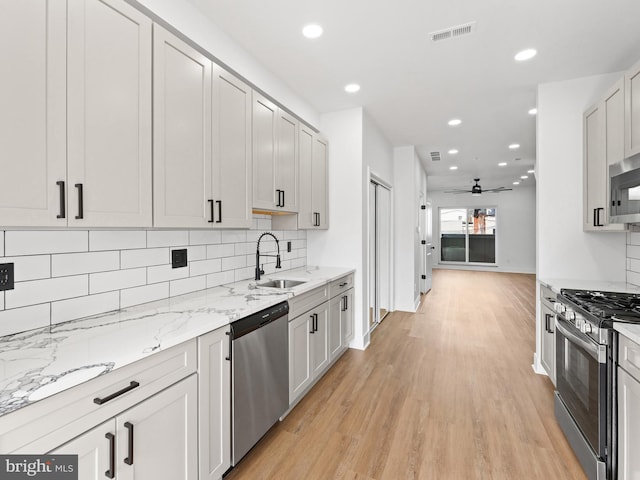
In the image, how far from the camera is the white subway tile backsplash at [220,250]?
2.48m

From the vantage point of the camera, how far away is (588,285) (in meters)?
2.64

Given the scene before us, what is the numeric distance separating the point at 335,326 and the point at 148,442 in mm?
2105

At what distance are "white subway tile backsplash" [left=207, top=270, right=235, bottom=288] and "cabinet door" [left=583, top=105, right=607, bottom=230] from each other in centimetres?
311

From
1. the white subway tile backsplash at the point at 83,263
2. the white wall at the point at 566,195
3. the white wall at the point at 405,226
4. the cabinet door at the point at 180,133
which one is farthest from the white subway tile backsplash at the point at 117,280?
the white wall at the point at 405,226

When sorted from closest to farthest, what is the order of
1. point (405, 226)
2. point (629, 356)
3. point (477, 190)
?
point (629, 356) < point (405, 226) < point (477, 190)

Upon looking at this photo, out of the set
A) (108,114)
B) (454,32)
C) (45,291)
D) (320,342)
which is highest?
(454,32)

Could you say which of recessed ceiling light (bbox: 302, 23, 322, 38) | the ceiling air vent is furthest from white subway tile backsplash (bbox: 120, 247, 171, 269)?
the ceiling air vent

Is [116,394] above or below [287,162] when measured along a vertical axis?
below

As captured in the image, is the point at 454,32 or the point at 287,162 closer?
the point at 454,32

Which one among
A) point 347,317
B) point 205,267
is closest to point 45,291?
point 205,267

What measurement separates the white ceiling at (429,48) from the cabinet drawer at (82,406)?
2.18 meters

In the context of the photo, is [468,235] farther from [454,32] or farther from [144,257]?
[144,257]

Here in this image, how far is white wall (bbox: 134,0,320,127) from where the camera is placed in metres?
1.88

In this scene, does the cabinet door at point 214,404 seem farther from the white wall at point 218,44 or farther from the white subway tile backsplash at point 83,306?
the white wall at point 218,44
